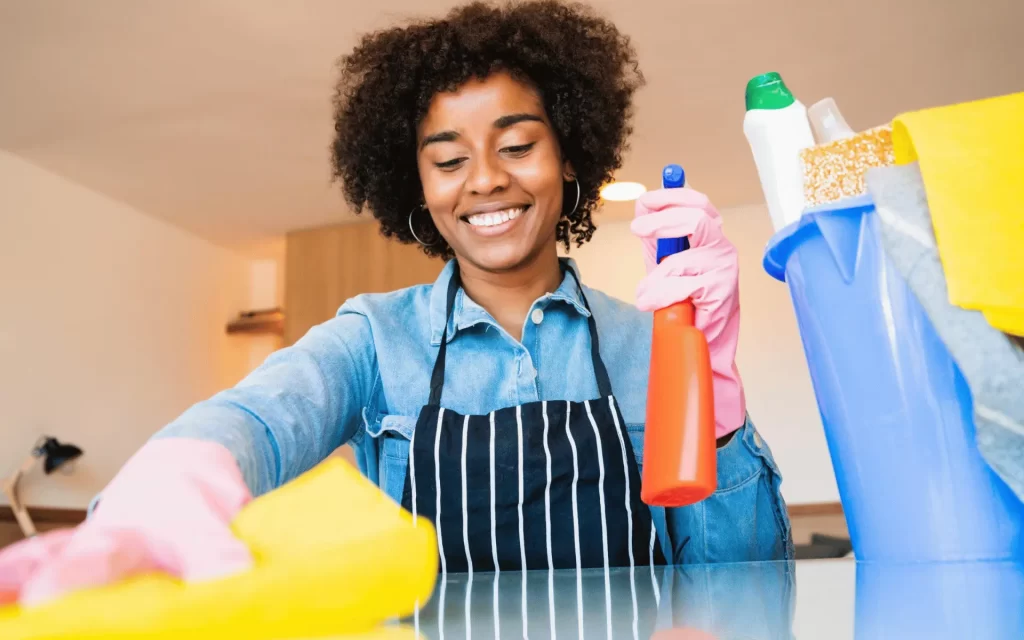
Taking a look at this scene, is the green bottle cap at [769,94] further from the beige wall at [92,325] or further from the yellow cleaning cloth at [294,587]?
the beige wall at [92,325]

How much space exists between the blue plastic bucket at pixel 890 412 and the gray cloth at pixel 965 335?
17 millimetres

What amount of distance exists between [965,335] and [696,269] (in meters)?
0.24

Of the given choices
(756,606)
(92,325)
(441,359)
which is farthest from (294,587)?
(92,325)

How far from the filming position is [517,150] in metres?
Result: 0.99

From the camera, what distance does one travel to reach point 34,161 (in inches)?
127

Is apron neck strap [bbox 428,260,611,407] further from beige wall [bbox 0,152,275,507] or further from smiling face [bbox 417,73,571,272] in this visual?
beige wall [bbox 0,152,275,507]

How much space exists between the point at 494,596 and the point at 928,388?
0.96 ft

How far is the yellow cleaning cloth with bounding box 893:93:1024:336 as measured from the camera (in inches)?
17.0

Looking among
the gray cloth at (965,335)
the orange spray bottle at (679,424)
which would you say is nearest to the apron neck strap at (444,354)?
the orange spray bottle at (679,424)

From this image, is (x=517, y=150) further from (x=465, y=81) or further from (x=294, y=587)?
(x=294, y=587)

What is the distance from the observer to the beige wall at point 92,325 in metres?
3.13

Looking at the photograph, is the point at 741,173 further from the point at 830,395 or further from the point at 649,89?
the point at 830,395

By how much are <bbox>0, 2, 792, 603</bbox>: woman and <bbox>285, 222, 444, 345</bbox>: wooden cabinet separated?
266 cm

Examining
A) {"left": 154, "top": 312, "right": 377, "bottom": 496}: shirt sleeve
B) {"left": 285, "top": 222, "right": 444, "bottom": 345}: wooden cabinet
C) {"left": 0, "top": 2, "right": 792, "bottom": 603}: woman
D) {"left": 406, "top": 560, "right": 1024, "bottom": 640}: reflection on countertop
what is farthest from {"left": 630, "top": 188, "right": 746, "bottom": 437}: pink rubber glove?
{"left": 285, "top": 222, "right": 444, "bottom": 345}: wooden cabinet
